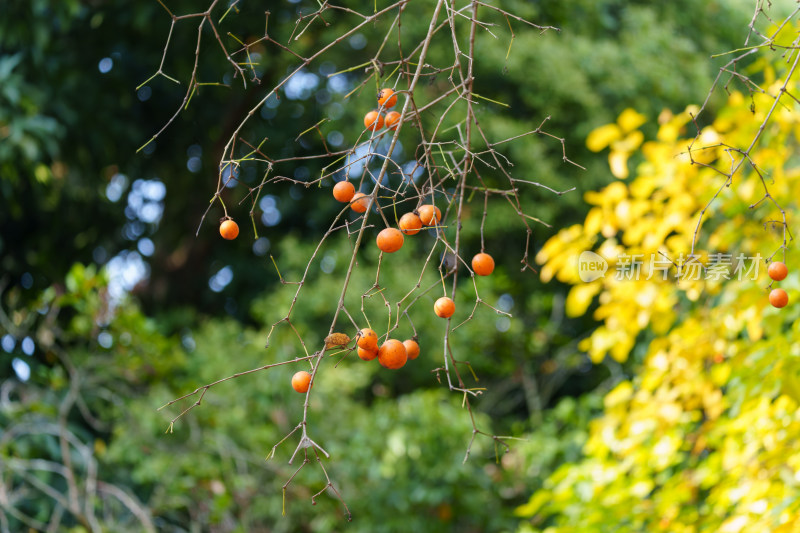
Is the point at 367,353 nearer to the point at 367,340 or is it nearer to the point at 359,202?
the point at 367,340

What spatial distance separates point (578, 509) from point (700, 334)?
457mm

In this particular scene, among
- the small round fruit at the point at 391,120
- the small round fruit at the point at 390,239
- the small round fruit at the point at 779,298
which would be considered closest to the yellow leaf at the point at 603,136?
the small round fruit at the point at 779,298

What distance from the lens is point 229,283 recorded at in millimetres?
4105

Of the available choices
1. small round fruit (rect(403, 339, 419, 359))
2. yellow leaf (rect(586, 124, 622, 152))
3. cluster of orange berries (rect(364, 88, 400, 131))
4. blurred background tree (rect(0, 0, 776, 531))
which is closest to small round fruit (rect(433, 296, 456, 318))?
small round fruit (rect(403, 339, 419, 359))

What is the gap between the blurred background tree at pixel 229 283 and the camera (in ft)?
8.29

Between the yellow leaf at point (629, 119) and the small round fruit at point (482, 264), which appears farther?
the yellow leaf at point (629, 119)

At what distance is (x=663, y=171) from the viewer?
1562 millimetres

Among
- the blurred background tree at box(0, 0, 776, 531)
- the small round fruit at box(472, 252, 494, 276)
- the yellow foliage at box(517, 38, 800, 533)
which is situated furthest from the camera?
the blurred background tree at box(0, 0, 776, 531)

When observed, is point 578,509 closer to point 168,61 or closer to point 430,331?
point 430,331

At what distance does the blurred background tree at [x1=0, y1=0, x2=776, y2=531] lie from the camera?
8.29 ft

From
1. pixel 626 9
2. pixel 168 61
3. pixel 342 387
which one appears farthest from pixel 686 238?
pixel 626 9

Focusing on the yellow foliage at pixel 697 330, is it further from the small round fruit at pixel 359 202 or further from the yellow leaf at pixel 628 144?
the small round fruit at pixel 359 202

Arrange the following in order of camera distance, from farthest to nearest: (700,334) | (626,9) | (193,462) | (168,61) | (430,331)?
(626,9) < (430,331) < (168,61) < (193,462) < (700,334)

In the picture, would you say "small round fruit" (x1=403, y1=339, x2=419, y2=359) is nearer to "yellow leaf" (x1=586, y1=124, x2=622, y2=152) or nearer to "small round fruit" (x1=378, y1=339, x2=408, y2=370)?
"small round fruit" (x1=378, y1=339, x2=408, y2=370)
